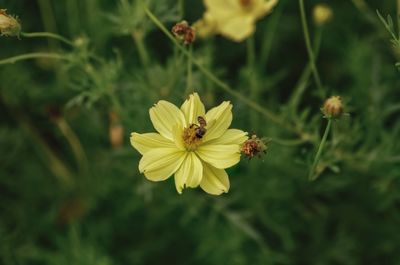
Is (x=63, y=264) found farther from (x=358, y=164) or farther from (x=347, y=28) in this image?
(x=347, y=28)

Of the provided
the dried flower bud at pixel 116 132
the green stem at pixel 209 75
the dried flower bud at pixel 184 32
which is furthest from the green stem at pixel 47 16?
the dried flower bud at pixel 184 32

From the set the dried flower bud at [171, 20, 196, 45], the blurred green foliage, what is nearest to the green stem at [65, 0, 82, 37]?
the blurred green foliage

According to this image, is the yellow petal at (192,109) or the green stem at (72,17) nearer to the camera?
the yellow petal at (192,109)

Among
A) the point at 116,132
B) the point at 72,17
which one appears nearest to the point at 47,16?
the point at 72,17

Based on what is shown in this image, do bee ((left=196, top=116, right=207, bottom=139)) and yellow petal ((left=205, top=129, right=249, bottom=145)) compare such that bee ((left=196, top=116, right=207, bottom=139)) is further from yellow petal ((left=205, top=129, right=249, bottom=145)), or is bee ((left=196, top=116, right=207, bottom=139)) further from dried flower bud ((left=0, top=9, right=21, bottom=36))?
dried flower bud ((left=0, top=9, right=21, bottom=36))

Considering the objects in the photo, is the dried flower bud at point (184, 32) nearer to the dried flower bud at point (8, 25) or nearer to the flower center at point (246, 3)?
the flower center at point (246, 3)

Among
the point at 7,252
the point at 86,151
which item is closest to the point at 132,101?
the point at 86,151
